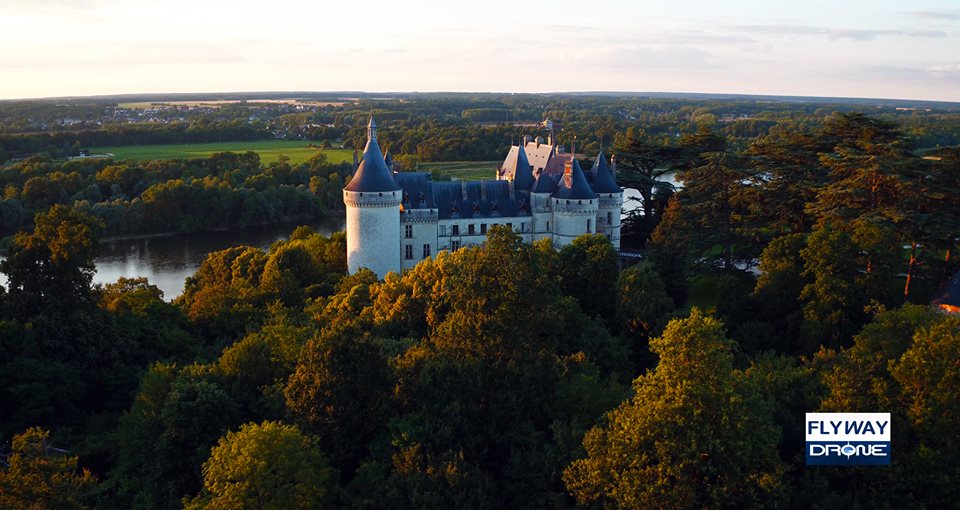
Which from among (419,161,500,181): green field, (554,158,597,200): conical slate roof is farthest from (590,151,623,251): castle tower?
(419,161,500,181): green field

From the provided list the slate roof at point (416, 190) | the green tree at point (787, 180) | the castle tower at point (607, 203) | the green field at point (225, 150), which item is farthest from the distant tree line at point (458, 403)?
the green field at point (225, 150)

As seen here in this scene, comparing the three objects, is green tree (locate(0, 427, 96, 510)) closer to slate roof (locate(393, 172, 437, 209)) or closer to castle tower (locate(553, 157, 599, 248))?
slate roof (locate(393, 172, 437, 209))

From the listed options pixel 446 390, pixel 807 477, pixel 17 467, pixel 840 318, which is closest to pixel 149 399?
pixel 17 467

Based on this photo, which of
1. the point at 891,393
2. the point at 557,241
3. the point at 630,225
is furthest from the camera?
the point at 630,225

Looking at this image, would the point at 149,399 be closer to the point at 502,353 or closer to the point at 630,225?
the point at 502,353

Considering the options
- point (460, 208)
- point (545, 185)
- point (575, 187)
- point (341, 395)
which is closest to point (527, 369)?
point (341, 395)

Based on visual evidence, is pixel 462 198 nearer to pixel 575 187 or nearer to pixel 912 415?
pixel 575 187

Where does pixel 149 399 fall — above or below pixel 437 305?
below
